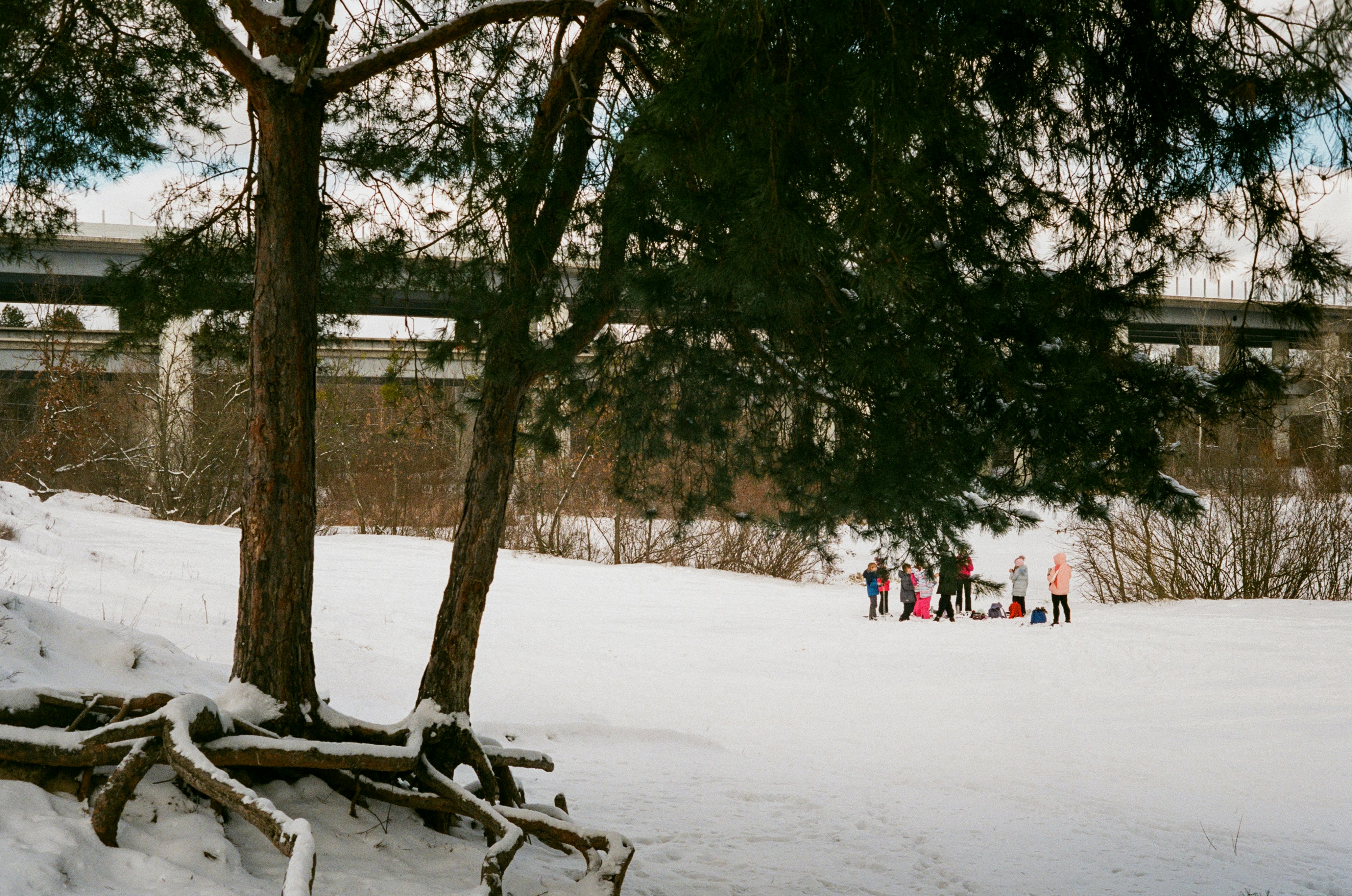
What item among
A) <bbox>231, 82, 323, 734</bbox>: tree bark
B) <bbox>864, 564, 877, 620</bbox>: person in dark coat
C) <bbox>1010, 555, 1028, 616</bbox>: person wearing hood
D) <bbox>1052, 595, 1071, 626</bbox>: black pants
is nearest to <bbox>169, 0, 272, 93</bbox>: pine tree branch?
<bbox>231, 82, 323, 734</bbox>: tree bark

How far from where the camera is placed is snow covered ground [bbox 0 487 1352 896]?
3607 millimetres

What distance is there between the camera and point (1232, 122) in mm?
3477

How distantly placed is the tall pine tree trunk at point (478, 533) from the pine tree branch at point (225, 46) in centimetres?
156

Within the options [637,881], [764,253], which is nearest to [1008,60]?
[764,253]

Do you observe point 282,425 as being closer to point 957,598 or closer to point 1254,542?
point 957,598

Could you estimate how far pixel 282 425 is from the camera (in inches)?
148

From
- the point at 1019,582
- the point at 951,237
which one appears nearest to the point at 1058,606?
the point at 1019,582

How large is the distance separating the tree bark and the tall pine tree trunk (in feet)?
3.05

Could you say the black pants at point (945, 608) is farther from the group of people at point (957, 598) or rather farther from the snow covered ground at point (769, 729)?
the snow covered ground at point (769, 729)

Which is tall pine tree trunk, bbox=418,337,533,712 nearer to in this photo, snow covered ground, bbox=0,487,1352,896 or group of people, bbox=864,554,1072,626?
snow covered ground, bbox=0,487,1352,896

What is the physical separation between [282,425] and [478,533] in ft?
4.32

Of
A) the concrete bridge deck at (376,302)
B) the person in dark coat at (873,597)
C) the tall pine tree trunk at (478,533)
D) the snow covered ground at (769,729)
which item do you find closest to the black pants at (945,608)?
the snow covered ground at (769,729)

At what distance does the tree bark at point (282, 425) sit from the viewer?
3.72 meters

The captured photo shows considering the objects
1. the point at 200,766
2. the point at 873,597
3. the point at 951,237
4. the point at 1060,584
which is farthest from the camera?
the point at 873,597
